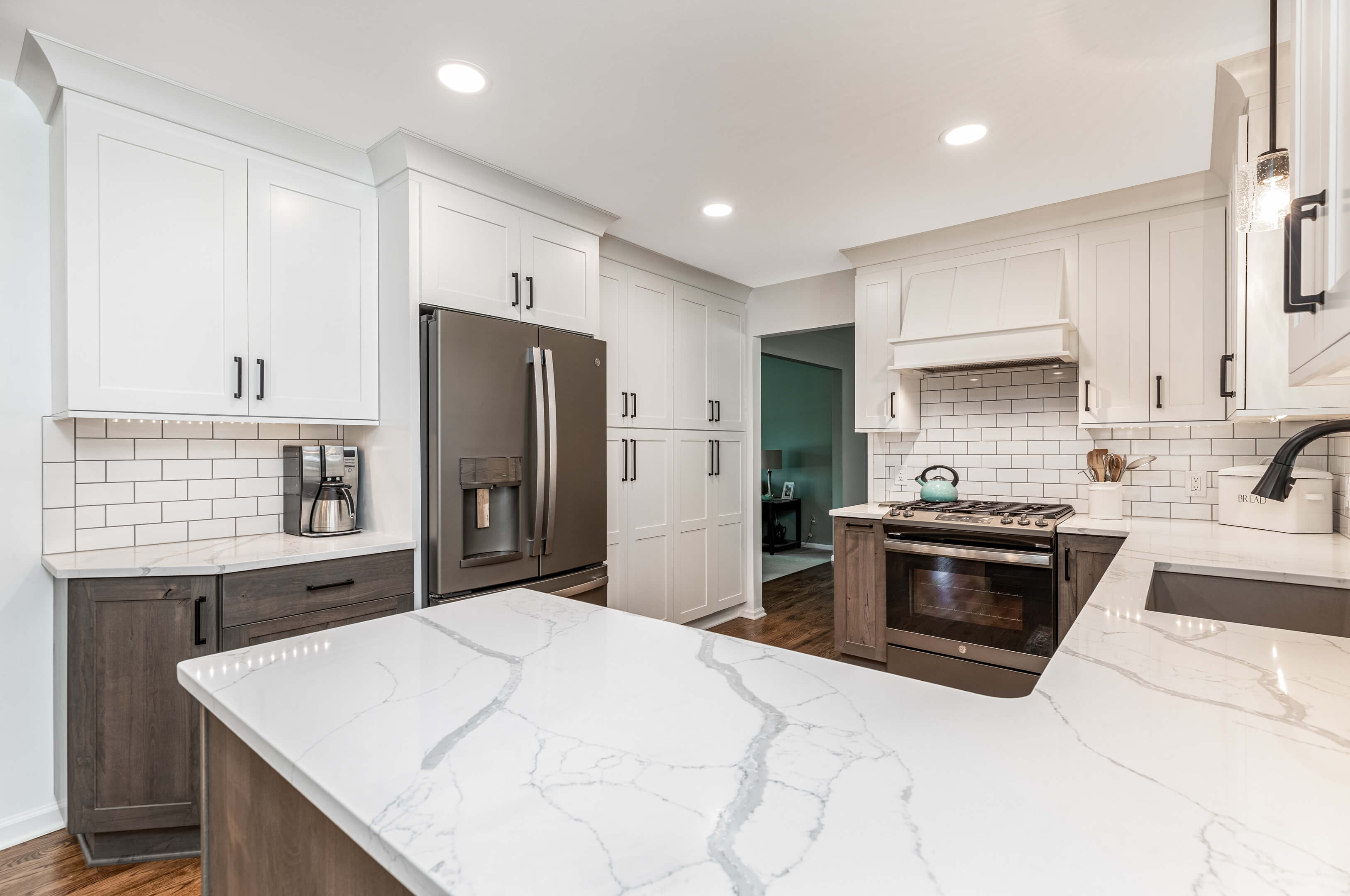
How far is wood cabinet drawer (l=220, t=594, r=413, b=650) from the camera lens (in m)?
2.01

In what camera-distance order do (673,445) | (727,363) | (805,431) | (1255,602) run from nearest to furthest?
(1255,602), (673,445), (727,363), (805,431)

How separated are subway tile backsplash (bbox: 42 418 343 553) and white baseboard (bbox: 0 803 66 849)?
2.72 feet

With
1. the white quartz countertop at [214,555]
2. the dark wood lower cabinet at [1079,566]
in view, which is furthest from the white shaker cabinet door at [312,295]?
the dark wood lower cabinet at [1079,566]

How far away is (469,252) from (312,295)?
610 millimetres

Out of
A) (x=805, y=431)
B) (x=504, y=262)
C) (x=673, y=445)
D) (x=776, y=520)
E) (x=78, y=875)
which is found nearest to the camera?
(x=78, y=875)

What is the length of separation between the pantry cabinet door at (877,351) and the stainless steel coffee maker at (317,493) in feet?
8.72

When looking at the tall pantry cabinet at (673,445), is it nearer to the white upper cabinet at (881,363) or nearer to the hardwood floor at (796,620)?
the hardwood floor at (796,620)

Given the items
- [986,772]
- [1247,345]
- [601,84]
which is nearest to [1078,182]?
[1247,345]

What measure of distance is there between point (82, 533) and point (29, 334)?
0.67m

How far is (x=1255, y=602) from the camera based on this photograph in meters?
1.71

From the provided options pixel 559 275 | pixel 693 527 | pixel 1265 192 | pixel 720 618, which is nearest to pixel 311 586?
pixel 559 275

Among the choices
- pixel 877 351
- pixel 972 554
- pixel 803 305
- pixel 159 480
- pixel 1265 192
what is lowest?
pixel 972 554

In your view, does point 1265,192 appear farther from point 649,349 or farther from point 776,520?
point 776,520

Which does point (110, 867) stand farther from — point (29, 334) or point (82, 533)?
point (29, 334)
